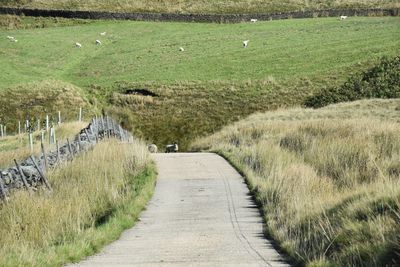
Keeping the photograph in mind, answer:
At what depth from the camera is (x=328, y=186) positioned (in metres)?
16.8

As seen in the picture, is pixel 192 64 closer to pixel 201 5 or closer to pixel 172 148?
pixel 172 148

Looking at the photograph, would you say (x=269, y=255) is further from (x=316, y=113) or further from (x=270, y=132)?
(x=316, y=113)

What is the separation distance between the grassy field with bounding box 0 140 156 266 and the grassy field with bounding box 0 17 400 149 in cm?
2582

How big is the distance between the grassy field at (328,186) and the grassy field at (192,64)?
12.7 metres

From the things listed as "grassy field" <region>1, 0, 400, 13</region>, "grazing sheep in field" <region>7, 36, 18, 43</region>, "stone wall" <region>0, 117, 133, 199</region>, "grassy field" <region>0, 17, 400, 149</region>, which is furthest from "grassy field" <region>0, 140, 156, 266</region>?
"grassy field" <region>1, 0, 400, 13</region>

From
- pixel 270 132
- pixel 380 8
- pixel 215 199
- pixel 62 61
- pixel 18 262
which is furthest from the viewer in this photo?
pixel 380 8

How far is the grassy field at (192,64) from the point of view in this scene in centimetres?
5128

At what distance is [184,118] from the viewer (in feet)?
163

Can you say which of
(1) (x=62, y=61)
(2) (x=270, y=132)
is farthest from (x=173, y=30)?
(2) (x=270, y=132)

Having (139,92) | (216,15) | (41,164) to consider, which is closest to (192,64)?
(139,92)

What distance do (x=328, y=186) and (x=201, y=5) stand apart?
84462mm

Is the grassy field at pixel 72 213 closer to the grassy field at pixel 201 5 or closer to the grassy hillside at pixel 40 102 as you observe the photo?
the grassy hillside at pixel 40 102

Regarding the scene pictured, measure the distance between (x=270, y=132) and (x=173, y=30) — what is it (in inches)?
1928

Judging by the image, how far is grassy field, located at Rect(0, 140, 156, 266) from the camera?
444 inches
